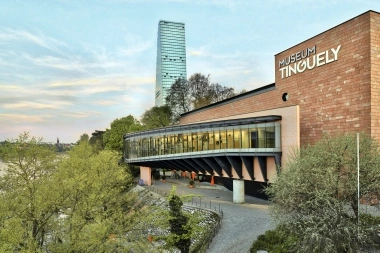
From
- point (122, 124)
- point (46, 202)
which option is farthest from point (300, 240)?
point (122, 124)

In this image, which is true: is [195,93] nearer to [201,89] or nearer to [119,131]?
[201,89]

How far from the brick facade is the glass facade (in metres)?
3.56

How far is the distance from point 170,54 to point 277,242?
168153 mm

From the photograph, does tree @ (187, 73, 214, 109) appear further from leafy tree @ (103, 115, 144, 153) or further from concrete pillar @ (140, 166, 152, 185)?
concrete pillar @ (140, 166, 152, 185)

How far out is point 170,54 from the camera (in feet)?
582

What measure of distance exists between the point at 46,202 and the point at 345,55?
25.9m

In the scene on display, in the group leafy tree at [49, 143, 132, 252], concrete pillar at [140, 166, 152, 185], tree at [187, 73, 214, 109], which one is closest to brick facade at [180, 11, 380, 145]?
leafy tree at [49, 143, 132, 252]

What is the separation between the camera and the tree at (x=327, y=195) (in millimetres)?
13938

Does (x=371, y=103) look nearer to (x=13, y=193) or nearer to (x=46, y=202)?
(x=46, y=202)

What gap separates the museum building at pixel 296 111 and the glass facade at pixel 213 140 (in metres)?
0.10

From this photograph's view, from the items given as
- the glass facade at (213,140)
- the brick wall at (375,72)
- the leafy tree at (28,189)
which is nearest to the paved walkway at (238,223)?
the glass facade at (213,140)

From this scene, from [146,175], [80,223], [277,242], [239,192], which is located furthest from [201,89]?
[80,223]

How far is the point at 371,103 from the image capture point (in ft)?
77.8

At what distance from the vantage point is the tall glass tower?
563 feet
